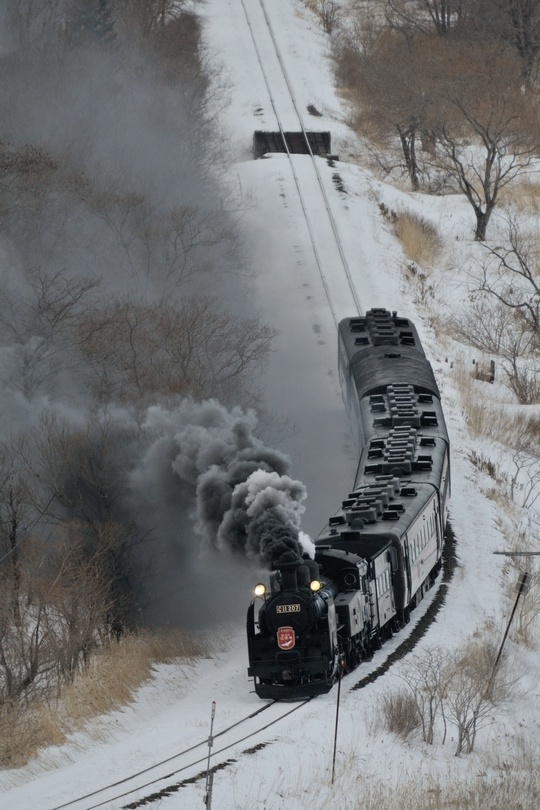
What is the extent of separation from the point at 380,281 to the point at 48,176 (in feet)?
55.2

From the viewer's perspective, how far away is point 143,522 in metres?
37.2

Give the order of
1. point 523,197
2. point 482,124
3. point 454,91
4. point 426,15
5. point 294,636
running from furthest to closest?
point 426,15 < point 454,91 < point 523,197 < point 482,124 < point 294,636

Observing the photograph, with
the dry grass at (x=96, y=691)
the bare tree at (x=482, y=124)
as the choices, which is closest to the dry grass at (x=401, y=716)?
the dry grass at (x=96, y=691)

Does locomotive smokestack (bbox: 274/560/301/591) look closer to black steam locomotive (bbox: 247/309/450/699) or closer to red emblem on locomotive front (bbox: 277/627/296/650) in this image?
black steam locomotive (bbox: 247/309/450/699)

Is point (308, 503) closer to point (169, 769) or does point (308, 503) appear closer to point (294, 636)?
point (294, 636)

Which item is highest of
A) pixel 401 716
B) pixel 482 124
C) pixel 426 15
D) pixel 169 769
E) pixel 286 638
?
pixel 426 15

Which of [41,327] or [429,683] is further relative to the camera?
[41,327]

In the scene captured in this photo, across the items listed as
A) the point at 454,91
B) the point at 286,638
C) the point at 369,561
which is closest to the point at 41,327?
the point at 369,561

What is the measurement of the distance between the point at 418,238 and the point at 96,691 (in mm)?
46856

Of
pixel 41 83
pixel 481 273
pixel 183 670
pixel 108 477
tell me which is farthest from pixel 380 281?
pixel 183 670

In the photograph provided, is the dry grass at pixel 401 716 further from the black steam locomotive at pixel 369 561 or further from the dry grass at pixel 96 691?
the dry grass at pixel 96 691

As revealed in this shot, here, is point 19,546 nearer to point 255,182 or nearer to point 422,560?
point 422,560

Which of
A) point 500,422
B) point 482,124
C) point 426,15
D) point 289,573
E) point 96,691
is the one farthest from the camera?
point 426,15

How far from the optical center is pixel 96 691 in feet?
79.3
